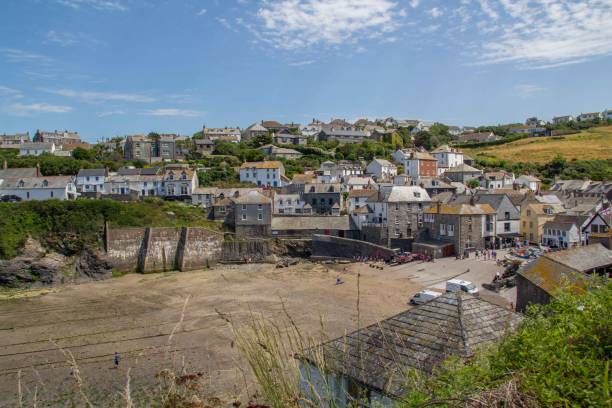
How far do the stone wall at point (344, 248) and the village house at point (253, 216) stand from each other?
5.04 m

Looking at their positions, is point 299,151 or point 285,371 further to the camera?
point 299,151

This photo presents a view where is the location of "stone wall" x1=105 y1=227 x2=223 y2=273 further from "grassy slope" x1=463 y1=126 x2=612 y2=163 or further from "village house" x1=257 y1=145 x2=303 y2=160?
"grassy slope" x1=463 y1=126 x2=612 y2=163

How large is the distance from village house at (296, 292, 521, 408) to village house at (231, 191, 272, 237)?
3537cm

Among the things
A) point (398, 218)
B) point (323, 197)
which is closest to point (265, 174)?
point (323, 197)

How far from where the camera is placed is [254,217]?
43.7 m

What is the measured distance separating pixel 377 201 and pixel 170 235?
61.9 ft

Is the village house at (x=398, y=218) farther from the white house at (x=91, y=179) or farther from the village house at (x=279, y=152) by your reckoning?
the village house at (x=279, y=152)

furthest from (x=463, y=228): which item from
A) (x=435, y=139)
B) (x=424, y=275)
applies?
(x=435, y=139)

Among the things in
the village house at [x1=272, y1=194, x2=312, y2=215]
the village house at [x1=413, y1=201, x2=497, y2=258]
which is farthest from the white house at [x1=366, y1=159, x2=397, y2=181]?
the village house at [x1=413, y1=201, x2=497, y2=258]

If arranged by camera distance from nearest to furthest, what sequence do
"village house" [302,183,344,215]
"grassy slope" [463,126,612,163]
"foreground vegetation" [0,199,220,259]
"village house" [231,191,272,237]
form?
"foreground vegetation" [0,199,220,259] → "village house" [231,191,272,237] → "village house" [302,183,344,215] → "grassy slope" [463,126,612,163]

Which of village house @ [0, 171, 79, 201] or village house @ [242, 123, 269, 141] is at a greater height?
village house @ [242, 123, 269, 141]

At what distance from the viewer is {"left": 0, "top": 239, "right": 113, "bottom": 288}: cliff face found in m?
32.8

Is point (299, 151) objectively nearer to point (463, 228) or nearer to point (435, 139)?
point (435, 139)

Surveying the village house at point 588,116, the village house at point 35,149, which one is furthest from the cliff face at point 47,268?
the village house at point 588,116
